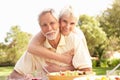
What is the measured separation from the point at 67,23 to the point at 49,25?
6cm

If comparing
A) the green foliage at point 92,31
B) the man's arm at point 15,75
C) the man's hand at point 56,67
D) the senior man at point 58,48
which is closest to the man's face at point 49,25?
the senior man at point 58,48

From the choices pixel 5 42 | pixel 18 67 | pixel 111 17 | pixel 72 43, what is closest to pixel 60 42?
pixel 72 43

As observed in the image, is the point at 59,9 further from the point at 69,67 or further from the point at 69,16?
the point at 69,67

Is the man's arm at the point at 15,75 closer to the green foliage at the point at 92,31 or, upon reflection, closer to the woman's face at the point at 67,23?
the woman's face at the point at 67,23

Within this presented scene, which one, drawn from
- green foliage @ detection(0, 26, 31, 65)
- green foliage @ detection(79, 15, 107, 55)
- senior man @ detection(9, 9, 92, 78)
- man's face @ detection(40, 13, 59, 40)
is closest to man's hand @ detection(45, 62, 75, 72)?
senior man @ detection(9, 9, 92, 78)

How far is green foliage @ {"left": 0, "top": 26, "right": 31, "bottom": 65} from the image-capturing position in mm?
13383

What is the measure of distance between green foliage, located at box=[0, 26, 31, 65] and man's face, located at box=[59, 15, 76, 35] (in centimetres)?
1210

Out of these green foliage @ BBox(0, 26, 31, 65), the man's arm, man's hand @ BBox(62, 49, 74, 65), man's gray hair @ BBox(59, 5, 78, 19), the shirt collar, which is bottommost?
green foliage @ BBox(0, 26, 31, 65)

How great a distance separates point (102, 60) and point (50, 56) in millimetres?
14308

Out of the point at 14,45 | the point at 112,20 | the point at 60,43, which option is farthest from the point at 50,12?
the point at 112,20

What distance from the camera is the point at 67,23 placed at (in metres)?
1.07

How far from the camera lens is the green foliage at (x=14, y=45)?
13383 mm

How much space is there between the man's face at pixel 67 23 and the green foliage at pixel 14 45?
476 inches

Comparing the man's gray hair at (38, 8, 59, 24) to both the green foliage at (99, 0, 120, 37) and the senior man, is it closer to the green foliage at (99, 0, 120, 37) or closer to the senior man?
the senior man
